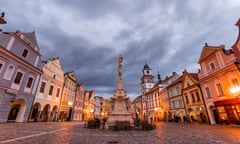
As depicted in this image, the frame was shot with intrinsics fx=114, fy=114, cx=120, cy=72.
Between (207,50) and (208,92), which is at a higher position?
(207,50)

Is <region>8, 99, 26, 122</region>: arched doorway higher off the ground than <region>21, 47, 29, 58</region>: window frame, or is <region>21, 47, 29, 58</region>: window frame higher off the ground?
<region>21, 47, 29, 58</region>: window frame

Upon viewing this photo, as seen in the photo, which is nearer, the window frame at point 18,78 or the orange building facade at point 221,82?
the orange building facade at point 221,82

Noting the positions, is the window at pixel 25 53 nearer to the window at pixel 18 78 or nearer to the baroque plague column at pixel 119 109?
the window at pixel 18 78

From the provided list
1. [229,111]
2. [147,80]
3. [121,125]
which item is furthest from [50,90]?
[147,80]

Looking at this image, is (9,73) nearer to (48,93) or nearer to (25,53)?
(25,53)

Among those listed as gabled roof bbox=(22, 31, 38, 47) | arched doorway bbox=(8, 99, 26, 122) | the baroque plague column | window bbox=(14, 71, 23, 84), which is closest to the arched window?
window bbox=(14, 71, 23, 84)

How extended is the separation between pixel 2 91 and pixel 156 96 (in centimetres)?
3984

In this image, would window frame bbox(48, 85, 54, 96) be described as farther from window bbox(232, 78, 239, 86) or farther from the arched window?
window bbox(232, 78, 239, 86)

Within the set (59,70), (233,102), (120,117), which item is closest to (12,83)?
(59,70)

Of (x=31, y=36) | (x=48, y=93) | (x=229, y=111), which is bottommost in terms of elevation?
(x=229, y=111)

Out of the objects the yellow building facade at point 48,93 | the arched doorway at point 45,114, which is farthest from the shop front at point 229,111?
the arched doorway at point 45,114

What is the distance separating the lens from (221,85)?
17531 millimetres

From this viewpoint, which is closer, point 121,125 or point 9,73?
point 121,125

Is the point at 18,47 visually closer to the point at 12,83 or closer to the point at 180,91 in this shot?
the point at 12,83
